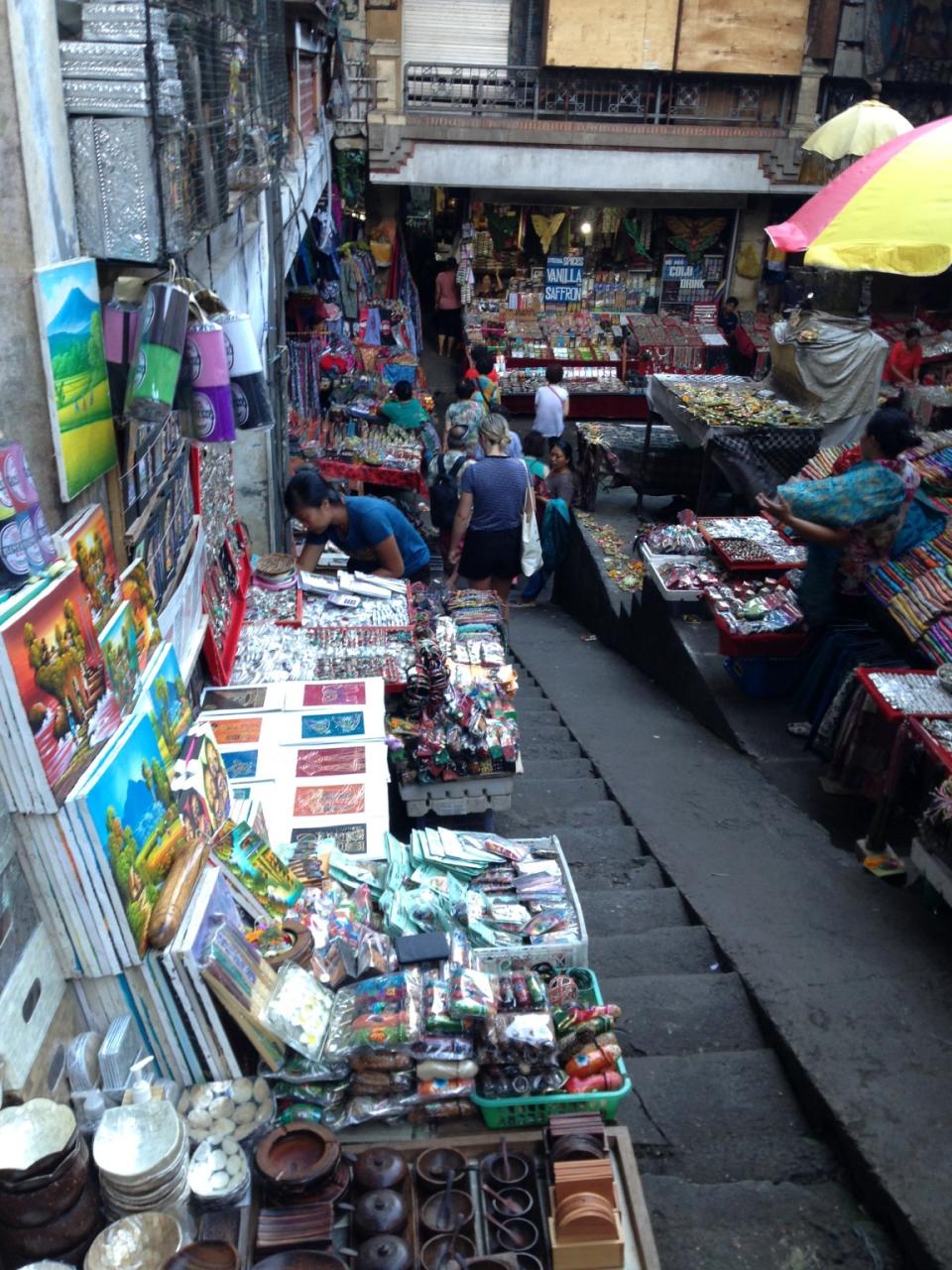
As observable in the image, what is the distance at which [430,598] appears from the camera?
680cm

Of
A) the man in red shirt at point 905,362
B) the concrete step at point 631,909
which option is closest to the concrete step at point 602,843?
the concrete step at point 631,909

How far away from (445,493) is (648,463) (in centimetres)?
422

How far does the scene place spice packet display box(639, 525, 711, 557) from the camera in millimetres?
9203

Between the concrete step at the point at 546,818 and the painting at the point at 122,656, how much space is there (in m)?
2.71

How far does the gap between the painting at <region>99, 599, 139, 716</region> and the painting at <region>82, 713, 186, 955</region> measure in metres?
0.10

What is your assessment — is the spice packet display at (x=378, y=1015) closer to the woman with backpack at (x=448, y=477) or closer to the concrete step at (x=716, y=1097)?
the concrete step at (x=716, y=1097)

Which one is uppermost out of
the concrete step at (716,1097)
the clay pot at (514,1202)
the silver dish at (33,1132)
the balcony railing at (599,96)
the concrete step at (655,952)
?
the balcony railing at (599,96)

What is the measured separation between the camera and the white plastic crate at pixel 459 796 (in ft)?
15.7

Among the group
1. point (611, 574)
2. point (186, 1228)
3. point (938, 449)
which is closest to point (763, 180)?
point (611, 574)

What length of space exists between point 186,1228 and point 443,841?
1921 mm

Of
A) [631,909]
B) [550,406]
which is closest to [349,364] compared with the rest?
[550,406]

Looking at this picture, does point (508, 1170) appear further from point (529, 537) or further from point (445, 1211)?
point (529, 537)

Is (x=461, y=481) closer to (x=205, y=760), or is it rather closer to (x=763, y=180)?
(x=205, y=760)

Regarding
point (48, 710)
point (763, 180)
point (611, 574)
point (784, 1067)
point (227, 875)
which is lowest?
point (611, 574)
